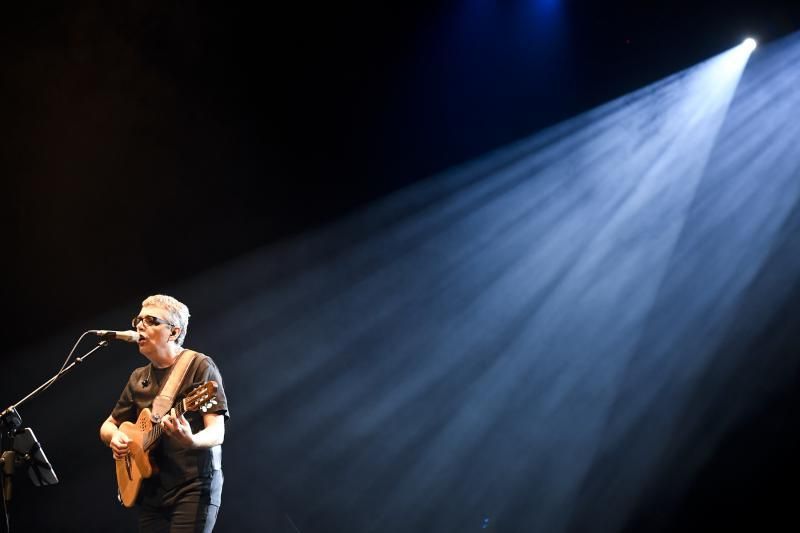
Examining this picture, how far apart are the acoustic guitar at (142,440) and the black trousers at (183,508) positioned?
0.09 m

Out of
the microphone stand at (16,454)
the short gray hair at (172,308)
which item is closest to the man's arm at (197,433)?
the short gray hair at (172,308)

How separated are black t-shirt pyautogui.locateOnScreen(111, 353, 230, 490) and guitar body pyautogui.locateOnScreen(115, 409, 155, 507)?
0.13ft

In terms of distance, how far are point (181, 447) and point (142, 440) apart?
17cm

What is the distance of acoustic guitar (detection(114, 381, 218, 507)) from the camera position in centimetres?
235

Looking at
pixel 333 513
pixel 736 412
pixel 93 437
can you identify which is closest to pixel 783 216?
pixel 736 412

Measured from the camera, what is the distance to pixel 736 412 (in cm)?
431

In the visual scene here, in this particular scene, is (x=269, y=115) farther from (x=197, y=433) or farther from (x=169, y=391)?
(x=197, y=433)

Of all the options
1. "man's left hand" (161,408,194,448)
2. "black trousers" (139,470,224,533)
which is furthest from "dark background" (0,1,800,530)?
"man's left hand" (161,408,194,448)

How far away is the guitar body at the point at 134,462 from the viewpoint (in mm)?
2408

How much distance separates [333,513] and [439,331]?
1.52 m

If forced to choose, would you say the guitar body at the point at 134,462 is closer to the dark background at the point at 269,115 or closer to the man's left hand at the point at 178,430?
the man's left hand at the point at 178,430

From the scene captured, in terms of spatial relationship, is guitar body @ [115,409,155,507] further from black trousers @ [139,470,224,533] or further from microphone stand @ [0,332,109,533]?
microphone stand @ [0,332,109,533]

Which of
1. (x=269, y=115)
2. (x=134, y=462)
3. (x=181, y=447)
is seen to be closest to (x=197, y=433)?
(x=181, y=447)

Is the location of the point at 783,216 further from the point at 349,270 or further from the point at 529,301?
the point at 349,270
